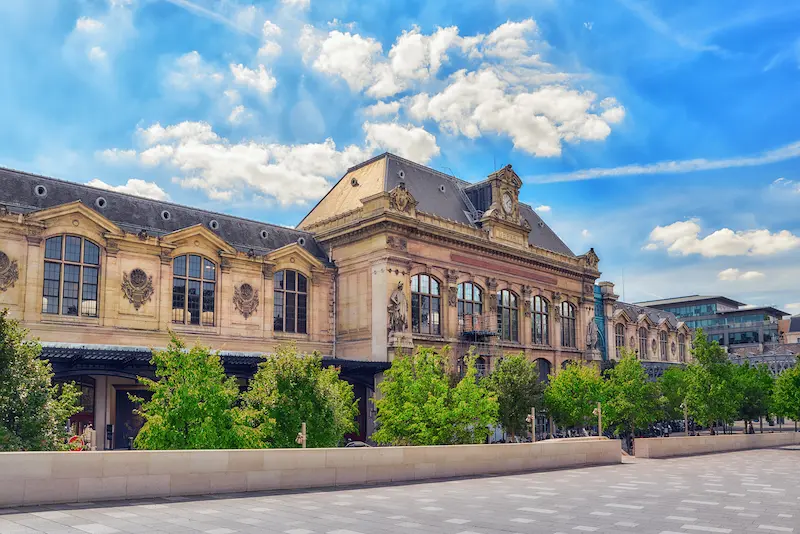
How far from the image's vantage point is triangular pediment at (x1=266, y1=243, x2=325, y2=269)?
1951 inches

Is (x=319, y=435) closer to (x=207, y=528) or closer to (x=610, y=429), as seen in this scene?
(x=207, y=528)

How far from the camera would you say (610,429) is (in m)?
59.3

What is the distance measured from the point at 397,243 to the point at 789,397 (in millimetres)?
42468

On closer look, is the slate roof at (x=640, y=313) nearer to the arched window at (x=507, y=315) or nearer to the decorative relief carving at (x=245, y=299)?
the arched window at (x=507, y=315)

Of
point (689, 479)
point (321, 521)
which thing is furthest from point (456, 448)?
point (321, 521)

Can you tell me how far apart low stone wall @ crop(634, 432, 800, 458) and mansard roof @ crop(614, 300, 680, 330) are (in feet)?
103

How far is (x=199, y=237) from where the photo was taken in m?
45.9

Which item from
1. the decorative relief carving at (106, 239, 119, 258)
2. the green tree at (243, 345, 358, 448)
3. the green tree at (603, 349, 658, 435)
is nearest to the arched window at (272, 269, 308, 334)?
the decorative relief carving at (106, 239, 119, 258)

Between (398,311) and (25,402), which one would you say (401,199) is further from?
(25,402)

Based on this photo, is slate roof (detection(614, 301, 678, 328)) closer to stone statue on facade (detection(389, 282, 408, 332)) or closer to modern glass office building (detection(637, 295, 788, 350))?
modern glass office building (detection(637, 295, 788, 350))

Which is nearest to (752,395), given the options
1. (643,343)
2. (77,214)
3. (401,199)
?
(643,343)

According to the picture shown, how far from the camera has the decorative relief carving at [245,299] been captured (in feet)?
156

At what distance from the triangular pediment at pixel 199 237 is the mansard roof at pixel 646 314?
56.7 m

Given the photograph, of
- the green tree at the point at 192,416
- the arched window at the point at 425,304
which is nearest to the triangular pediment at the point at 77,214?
the green tree at the point at 192,416
